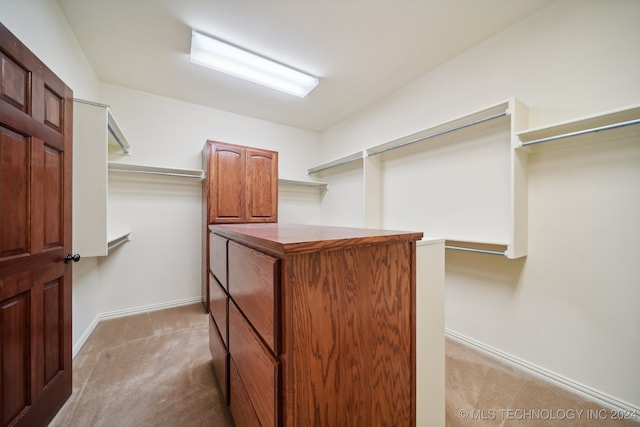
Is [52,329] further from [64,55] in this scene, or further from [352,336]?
[64,55]

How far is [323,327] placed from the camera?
0.75 meters

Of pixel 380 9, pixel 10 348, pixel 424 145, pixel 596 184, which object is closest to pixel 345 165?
pixel 424 145

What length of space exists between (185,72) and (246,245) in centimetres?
253

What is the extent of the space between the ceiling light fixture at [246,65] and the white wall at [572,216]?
5.67 feet

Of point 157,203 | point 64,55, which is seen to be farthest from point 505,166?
point 157,203

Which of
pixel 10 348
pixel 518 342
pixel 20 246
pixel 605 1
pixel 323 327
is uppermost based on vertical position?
pixel 605 1

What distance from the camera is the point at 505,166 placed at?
→ 1.95m

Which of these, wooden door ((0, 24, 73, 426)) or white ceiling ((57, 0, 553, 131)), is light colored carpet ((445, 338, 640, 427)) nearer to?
wooden door ((0, 24, 73, 426))

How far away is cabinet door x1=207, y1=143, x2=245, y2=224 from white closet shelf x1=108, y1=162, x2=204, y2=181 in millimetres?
316

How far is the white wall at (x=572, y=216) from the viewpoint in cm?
145

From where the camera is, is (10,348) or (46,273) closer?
(10,348)

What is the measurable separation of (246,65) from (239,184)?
4.39 ft

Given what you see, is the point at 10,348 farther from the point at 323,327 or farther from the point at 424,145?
the point at 424,145

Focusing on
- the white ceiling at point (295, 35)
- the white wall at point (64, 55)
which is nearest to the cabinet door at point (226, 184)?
the white ceiling at point (295, 35)
